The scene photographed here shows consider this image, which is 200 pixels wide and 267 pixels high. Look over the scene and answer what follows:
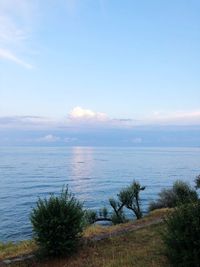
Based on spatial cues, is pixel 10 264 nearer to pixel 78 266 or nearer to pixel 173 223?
pixel 78 266

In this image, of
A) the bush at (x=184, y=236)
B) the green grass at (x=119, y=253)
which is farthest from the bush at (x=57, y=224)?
the bush at (x=184, y=236)

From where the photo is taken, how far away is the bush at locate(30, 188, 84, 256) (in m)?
11.1

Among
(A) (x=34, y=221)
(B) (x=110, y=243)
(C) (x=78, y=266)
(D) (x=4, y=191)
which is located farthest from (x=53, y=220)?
(D) (x=4, y=191)

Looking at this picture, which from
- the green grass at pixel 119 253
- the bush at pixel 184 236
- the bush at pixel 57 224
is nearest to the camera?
the bush at pixel 184 236

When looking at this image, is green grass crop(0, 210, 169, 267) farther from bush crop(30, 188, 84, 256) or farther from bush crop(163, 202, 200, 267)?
bush crop(163, 202, 200, 267)

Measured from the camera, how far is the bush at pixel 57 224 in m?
11.1

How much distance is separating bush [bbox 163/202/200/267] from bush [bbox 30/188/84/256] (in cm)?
347

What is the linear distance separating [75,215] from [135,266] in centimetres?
256

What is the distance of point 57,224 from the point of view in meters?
11.1

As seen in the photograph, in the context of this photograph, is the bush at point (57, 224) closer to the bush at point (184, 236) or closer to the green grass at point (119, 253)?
the green grass at point (119, 253)

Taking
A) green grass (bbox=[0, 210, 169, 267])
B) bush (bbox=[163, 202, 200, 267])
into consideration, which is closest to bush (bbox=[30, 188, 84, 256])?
green grass (bbox=[0, 210, 169, 267])

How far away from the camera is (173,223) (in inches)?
338

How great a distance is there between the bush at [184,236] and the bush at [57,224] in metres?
3.47

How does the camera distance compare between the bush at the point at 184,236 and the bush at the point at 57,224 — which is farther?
the bush at the point at 57,224
